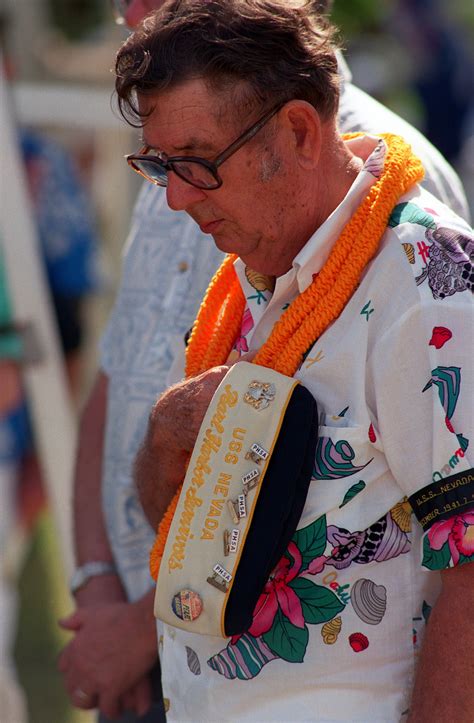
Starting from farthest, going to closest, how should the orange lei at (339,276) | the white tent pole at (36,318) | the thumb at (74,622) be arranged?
the white tent pole at (36,318)
the thumb at (74,622)
the orange lei at (339,276)

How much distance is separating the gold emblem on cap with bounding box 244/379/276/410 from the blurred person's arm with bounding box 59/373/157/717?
63 cm

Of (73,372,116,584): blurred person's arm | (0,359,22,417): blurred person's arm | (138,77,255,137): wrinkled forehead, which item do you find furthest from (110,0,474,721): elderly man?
(0,359,22,417): blurred person's arm

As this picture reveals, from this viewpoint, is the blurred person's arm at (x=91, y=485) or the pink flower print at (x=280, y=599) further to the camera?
the blurred person's arm at (x=91, y=485)

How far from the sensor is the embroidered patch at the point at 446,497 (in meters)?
1.34

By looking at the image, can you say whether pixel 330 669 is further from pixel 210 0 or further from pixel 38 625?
pixel 38 625

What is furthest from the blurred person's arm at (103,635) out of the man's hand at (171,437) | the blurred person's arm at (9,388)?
the blurred person's arm at (9,388)

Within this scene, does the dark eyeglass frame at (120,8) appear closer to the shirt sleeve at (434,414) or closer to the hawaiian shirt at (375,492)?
the hawaiian shirt at (375,492)

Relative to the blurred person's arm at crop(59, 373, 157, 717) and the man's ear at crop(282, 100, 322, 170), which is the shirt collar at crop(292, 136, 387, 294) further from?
the blurred person's arm at crop(59, 373, 157, 717)

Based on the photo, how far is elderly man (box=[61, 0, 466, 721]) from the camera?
6.40 feet

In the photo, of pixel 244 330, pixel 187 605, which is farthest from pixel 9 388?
pixel 187 605

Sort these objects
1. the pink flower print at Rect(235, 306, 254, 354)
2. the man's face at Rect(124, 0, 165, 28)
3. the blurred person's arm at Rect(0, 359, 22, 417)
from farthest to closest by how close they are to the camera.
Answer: the blurred person's arm at Rect(0, 359, 22, 417)
the man's face at Rect(124, 0, 165, 28)
the pink flower print at Rect(235, 306, 254, 354)

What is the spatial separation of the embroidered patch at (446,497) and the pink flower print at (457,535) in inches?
0.4

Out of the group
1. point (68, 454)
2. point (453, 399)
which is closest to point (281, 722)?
point (453, 399)

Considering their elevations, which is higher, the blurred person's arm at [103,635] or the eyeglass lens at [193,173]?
the eyeglass lens at [193,173]
